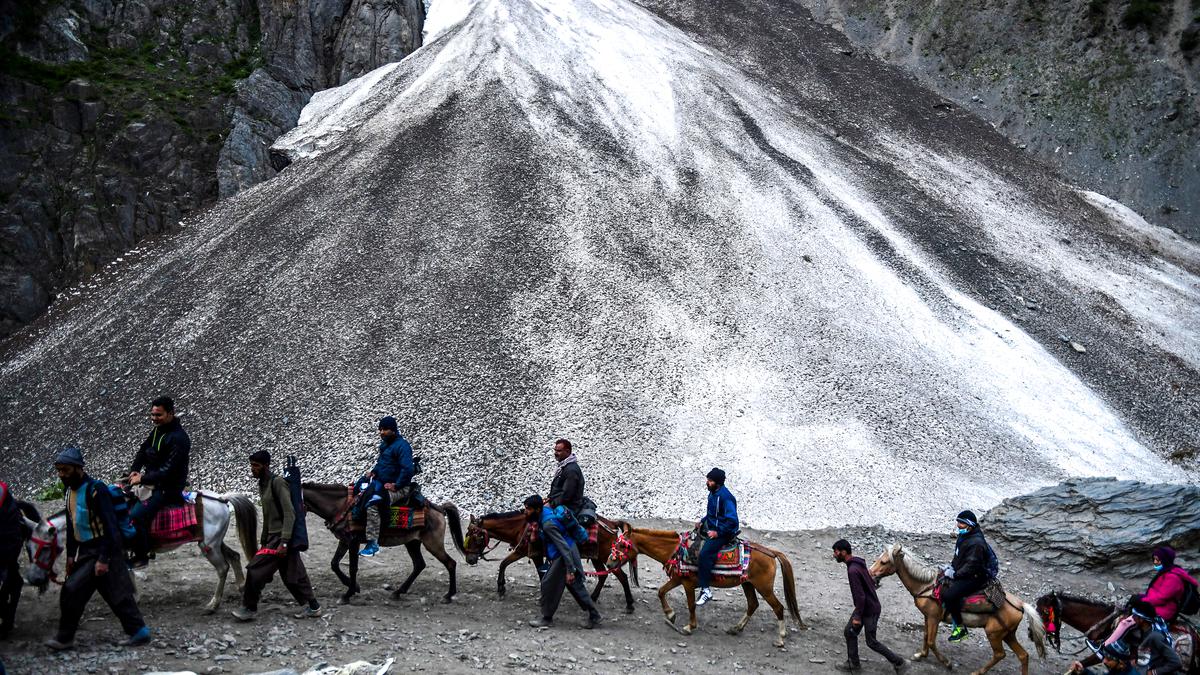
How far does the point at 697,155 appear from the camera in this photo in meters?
33.1

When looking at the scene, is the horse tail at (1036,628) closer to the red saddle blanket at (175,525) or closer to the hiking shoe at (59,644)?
the red saddle blanket at (175,525)

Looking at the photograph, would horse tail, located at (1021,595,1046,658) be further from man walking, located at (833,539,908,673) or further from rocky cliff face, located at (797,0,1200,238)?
rocky cliff face, located at (797,0,1200,238)

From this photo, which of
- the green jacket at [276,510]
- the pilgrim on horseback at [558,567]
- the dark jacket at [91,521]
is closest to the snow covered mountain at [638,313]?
the pilgrim on horseback at [558,567]

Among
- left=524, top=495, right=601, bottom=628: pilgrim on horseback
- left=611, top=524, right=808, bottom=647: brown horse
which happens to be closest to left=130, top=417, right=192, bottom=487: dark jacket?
left=524, top=495, right=601, bottom=628: pilgrim on horseback

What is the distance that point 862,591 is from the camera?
11594mm

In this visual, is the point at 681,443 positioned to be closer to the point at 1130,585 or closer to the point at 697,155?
the point at 1130,585

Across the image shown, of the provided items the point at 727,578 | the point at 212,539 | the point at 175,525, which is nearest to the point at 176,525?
the point at 175,525

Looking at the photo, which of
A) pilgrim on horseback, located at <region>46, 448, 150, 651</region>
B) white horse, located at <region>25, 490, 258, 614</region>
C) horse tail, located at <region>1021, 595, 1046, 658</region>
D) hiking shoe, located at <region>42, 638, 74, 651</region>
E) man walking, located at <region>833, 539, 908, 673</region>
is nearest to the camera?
hiking shoe, located at <region>42, 638, 74, 651</region>

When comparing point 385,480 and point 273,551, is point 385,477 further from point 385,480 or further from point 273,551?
point 273,551

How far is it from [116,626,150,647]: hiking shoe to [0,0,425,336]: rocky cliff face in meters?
22.7

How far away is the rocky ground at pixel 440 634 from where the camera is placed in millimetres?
9805

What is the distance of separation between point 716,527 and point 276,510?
251 inches

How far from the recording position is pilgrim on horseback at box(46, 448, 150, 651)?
31.5ft

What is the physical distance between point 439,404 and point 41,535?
10099mm
